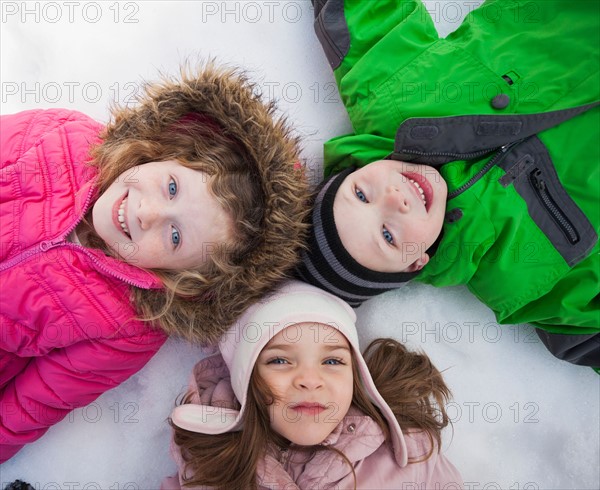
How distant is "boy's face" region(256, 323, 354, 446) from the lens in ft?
3.25

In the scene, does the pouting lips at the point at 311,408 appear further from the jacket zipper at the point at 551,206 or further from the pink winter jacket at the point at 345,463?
the jacket zipper at the point at 551,206

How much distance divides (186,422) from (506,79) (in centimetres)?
101

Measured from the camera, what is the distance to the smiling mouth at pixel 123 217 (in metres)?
0.99

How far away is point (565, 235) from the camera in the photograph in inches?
43.0

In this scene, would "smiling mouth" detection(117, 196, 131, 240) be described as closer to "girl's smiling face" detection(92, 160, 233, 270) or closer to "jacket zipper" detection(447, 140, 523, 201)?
"girl's smiling face" detection(92, 160, 233, 270)

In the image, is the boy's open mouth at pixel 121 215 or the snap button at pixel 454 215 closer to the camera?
the boy's open mouth at pixel 121 215

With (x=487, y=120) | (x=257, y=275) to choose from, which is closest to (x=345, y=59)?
(x=487, y=120)

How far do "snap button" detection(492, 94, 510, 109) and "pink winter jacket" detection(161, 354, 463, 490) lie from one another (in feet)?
2.43

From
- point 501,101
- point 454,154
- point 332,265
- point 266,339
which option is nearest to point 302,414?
point 266,339

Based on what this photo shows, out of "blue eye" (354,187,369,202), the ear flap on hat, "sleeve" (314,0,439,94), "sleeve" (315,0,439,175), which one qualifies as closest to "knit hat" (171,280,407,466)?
the ear flap on hat

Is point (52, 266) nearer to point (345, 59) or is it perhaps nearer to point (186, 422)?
point (186, 422)

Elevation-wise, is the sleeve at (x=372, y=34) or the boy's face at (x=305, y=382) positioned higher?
the sleeve at (x=372, y=34)

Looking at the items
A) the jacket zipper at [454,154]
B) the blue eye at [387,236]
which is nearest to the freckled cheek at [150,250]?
the blue eye at [387,236]

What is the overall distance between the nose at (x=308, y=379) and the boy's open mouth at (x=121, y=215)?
0.44m
